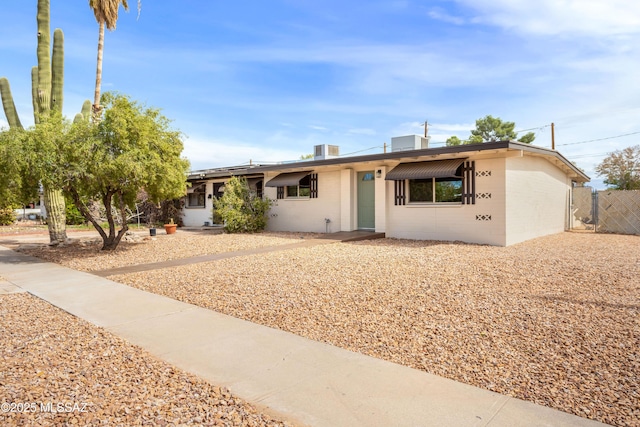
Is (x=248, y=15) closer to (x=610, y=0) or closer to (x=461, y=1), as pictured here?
(x=461, y=1)

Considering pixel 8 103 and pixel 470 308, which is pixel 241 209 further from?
pixel 470 308

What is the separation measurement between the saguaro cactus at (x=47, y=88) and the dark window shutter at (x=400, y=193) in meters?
11.7

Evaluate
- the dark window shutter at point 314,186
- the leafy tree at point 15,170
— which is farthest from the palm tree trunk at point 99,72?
the dark window shutter at point 314,186

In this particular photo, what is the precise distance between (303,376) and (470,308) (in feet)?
9.53

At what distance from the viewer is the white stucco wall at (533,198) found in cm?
1241

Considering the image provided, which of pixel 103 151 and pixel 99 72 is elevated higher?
pixel 99 72

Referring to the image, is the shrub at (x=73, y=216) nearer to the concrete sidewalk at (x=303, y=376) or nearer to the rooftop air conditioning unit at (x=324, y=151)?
the rooftop air conditioning unit at (x=324, y=151)

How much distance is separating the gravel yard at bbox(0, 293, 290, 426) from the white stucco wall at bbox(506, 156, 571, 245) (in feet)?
36.7

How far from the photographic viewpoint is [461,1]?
11062 mm

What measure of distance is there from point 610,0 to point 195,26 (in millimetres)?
12449

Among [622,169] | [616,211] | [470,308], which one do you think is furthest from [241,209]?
[622,169]

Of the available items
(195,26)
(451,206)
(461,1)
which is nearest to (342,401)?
(451,206)

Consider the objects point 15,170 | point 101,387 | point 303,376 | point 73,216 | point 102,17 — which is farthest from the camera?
point 73,216

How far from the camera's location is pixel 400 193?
14.2 meters
